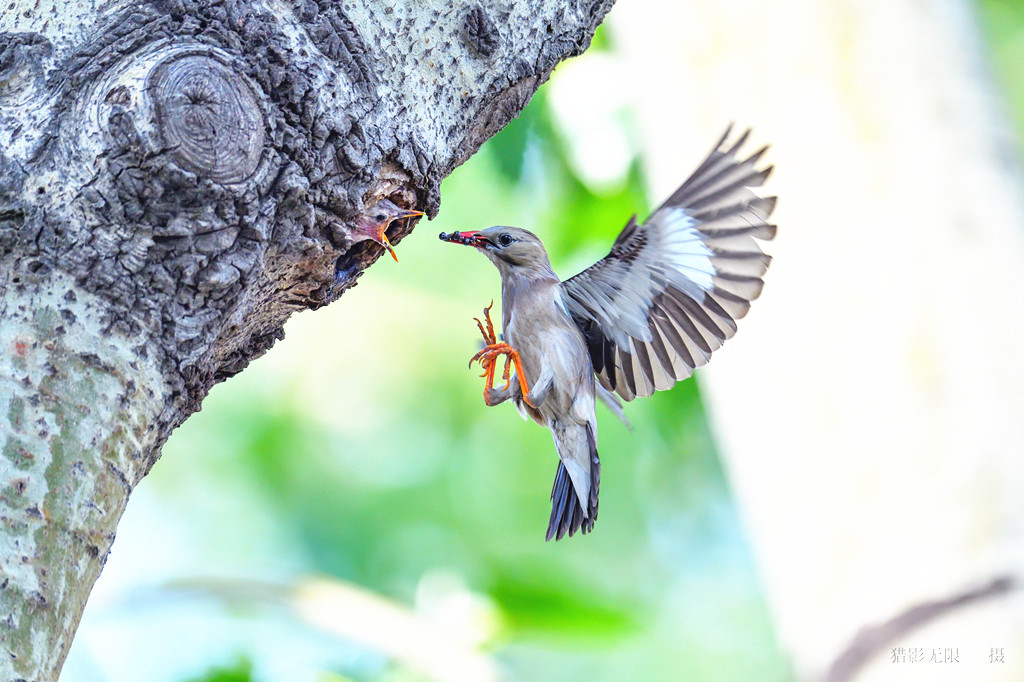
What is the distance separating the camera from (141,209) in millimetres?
1299

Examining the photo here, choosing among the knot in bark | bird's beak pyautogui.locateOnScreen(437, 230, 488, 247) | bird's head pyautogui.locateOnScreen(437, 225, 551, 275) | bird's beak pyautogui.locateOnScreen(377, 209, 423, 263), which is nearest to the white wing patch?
bird's head pyautogui.locateOnScreen(437, 225, 551, 275)

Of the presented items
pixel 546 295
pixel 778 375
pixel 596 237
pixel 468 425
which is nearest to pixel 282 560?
pixel 468 425

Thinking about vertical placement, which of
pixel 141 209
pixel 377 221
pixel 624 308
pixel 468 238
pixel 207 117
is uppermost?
pixel 468 238

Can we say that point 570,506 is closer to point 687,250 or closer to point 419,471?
point 687,250

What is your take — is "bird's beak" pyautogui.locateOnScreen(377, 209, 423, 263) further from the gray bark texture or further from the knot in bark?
the knot in bark

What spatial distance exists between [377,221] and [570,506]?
1127mm

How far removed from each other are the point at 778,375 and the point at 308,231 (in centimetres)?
106

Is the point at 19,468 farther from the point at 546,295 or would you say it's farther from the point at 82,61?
the point at 546,295

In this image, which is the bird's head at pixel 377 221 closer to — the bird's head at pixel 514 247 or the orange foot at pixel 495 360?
the orange foot at pixel 495 360

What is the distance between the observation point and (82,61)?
4.31 ft

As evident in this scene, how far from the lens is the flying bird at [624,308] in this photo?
220 centimetres

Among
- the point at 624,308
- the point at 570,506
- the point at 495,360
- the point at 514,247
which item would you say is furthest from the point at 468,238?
the point at 570,506

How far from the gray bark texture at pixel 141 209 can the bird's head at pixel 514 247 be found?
115cm

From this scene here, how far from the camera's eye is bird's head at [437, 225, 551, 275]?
2725 millimetres
